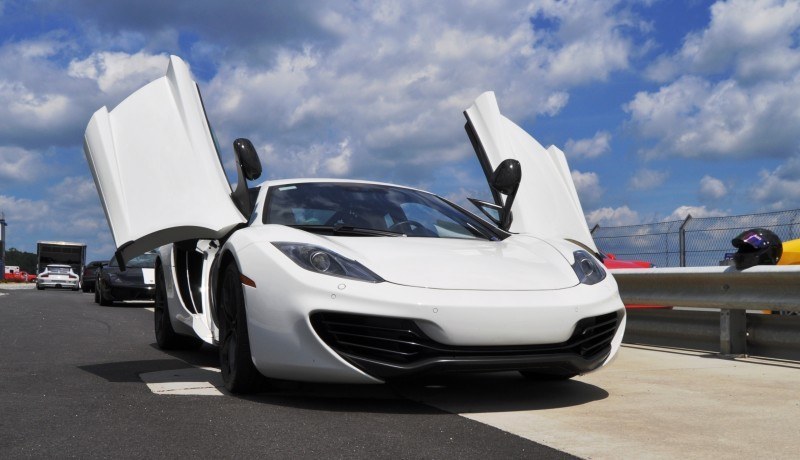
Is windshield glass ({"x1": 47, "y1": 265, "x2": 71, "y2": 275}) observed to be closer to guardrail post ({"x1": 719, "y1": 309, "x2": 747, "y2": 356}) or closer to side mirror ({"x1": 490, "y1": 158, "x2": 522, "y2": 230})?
guardrail post ({"x1": 719, "y1": 309, "x2": 747, "y2": 356})

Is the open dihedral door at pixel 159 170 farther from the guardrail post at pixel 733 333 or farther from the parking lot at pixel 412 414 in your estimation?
the guardrail post at pixel 733 333

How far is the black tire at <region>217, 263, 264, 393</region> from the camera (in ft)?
14.3

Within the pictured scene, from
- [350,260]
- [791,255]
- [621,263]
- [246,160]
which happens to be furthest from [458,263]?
[621,263]

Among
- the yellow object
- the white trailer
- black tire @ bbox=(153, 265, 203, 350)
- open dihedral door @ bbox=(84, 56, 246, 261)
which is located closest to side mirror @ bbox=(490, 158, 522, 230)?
open dihedral door @ bbox=(84, 56, 246, 261)

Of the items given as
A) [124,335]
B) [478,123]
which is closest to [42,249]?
[124,335]

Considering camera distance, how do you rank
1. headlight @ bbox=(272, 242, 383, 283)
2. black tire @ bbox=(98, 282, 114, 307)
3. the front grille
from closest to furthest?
the front grille
headlight @ bbox=(272, 242, 383, 283)
black tire @ bbox=(98, 282, 114, 307)

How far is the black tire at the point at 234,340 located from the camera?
171 inches

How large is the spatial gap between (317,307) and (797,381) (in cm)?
298

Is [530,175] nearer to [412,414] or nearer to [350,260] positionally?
[350,260]

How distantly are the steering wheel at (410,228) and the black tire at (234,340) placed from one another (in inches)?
39.4

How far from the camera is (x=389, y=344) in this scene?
395 cm

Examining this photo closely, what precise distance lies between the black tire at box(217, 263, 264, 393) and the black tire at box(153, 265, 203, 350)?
2.27m

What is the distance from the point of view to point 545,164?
6.48 meters

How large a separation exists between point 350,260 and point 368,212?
116cm
